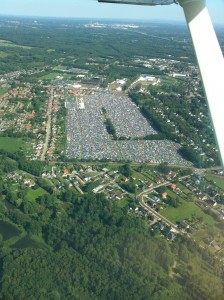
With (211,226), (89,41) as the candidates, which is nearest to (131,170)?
(211,226)

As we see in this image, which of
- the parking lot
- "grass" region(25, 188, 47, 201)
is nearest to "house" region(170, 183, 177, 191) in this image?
the parking lot

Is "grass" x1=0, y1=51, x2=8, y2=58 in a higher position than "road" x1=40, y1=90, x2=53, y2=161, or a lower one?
lower

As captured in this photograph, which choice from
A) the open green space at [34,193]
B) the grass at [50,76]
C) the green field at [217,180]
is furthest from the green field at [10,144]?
the grass at [50,76]

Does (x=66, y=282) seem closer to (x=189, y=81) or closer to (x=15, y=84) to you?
(x=15, y=84)

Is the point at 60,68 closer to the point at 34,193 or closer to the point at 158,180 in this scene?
the point at 158,180

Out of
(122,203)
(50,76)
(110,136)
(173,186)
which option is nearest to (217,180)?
(173,186)

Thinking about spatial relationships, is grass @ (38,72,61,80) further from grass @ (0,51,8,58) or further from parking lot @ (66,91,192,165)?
grass @ (0,51,8,58)

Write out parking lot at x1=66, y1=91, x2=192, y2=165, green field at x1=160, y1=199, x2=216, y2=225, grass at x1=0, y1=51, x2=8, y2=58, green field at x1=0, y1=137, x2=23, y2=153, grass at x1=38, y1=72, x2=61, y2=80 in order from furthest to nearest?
grass at x1=0, y1=51, x2=8, y2=58, grass at x1=38, y1=72, x2=61, y2=80, green field at x1=0, y1=137, x2=23, y2=153, parking lot at x1=66, y1=91, x2=192, y2=165, green field at x1=160, y1=199, x2=216, y2=225
